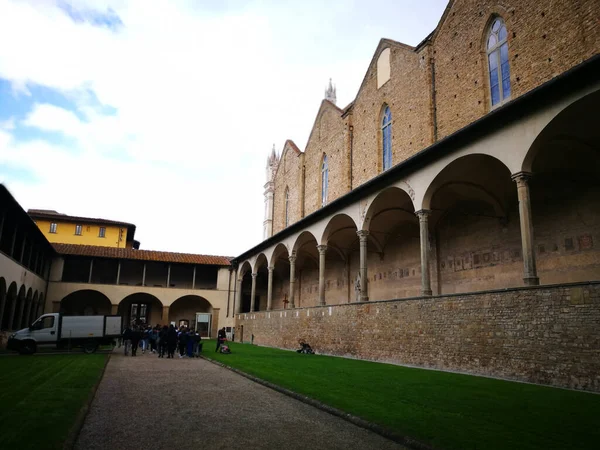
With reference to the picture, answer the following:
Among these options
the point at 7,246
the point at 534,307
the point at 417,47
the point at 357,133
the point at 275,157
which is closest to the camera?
the point at 534,307

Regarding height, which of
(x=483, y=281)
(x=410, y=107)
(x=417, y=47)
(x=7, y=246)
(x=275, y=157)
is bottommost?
(x=483, y=281)

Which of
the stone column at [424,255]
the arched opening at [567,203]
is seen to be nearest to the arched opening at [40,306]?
the stone column at [424,255]

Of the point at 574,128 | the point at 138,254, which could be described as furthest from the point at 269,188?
the point at 574,128

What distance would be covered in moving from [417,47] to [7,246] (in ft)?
75.2

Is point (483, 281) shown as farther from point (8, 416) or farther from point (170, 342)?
point (8, 416)

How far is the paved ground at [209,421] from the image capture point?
526 cm

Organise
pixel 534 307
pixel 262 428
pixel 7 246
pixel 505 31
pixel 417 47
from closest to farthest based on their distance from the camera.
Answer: pixel 262 428, pixel 534 307, pixel 505 31, pixel 417 47, pixel 7 246

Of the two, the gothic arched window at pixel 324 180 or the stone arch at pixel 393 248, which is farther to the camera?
the gothic arched window at pixel 324 180

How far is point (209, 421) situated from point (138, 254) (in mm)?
31203

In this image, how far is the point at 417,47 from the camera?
22047 mm

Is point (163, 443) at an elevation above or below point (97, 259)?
below

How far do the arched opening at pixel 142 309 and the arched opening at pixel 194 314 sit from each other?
3.73 ft

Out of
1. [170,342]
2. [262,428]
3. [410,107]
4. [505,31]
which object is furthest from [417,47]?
[262,428]

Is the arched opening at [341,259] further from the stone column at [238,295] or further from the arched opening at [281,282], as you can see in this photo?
the stone column at [238,295]
